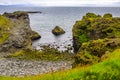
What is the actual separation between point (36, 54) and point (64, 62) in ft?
35.9

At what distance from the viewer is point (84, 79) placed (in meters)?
18.5

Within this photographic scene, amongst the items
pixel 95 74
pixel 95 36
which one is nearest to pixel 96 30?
pixel 95 36

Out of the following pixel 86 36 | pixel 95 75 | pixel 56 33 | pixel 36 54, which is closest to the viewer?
pixel 95 75

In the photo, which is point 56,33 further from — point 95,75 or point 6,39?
point 95,75

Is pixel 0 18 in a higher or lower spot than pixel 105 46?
lower

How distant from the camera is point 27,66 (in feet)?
201

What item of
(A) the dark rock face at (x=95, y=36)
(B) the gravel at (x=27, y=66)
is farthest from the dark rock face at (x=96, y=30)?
(B) the gravel at (x=27, y=66)

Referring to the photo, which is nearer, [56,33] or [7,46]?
[7,46]

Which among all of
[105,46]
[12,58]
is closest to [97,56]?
[105,46]

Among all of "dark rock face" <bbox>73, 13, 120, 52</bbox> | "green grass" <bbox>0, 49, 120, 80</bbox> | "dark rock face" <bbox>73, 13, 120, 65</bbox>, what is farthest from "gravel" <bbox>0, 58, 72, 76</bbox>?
"green grass" <bbox>0, 49, 120, 80</bbox>

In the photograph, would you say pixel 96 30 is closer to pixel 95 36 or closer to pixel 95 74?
pixel 95 36

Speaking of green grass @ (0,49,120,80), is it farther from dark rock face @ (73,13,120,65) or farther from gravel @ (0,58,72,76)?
gravel @ (0,58,72,76)

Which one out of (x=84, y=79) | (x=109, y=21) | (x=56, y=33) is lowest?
(x=56, y=33)

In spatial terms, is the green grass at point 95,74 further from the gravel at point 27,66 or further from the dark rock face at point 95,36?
the gravel at point 27,66
